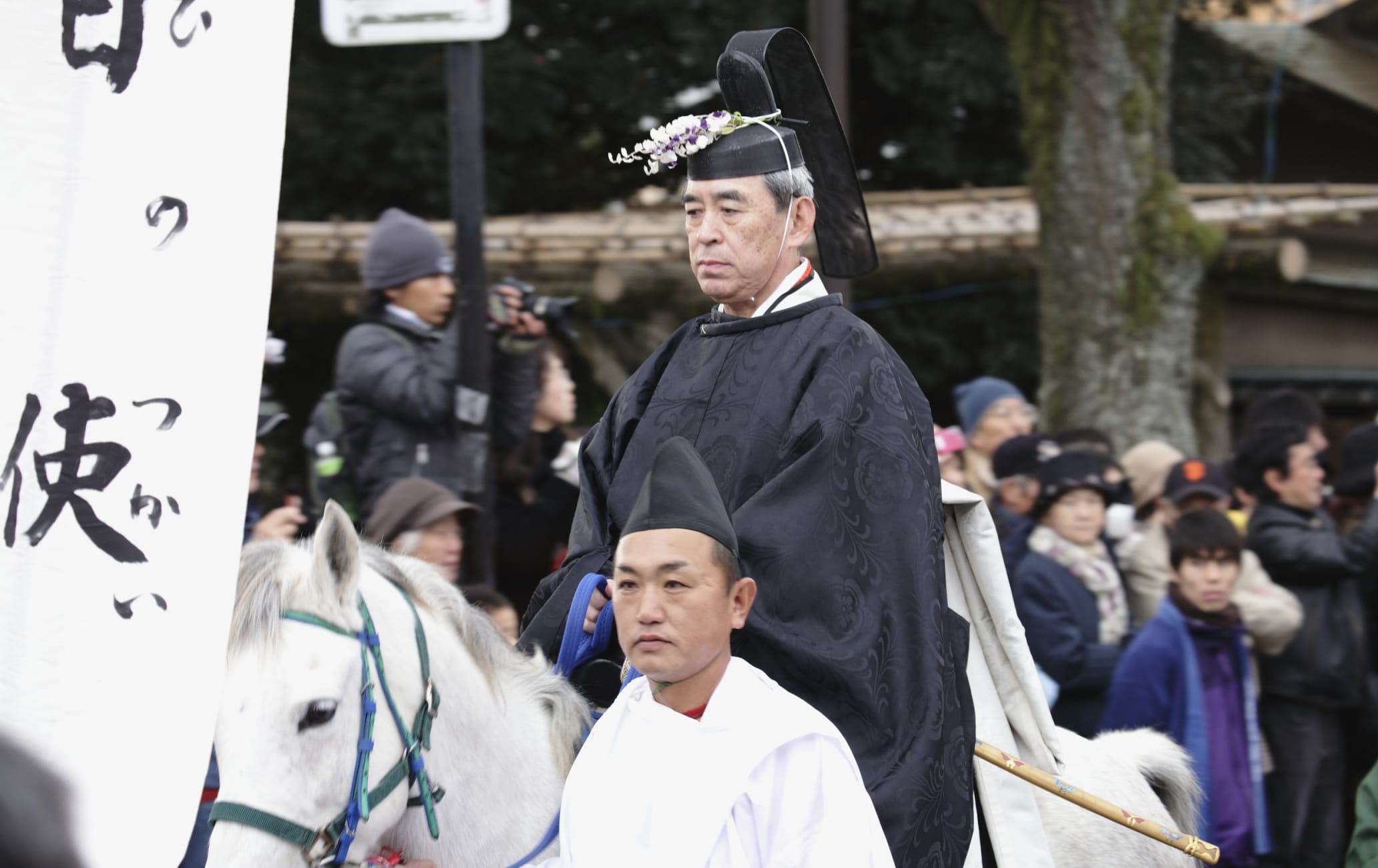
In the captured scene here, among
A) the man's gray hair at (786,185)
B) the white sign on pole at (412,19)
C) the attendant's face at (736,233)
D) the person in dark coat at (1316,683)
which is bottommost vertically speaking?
the person in dark coat at (1316,683)

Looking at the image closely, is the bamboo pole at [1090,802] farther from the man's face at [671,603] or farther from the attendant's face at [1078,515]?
the attendant's face at [1078,515]

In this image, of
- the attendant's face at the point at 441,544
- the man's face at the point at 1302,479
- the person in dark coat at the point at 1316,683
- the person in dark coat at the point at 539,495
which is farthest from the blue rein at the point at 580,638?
the man's face at the point at 1302,479

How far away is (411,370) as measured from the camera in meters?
4.88

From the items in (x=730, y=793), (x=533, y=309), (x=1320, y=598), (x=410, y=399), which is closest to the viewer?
(x=730, y=793)

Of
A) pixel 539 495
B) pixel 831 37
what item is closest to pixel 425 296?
pixel 539 495

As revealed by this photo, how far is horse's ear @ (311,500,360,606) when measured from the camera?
2566 millimetres

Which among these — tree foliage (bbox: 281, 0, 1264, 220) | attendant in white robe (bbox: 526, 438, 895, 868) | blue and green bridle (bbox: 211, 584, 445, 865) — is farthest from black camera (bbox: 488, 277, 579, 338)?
tree foliage (bbox: 281, 0, 1264, 220)

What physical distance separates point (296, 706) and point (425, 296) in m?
2.81

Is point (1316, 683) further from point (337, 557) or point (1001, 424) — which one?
point (337, 557)

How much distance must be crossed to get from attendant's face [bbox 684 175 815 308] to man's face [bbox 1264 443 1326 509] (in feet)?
11.8

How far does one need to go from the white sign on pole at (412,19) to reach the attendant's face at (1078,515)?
246cm

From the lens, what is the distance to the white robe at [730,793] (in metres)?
2.18

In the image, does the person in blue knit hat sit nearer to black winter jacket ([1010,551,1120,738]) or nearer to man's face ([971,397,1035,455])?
man's face ([971,397,1035,455])

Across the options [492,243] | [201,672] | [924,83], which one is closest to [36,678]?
[201,672]
